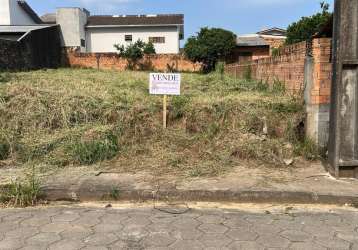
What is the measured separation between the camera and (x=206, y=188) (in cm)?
481

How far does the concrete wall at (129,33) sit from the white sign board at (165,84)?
98.8 ft

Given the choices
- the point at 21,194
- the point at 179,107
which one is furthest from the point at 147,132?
the point at 21,194

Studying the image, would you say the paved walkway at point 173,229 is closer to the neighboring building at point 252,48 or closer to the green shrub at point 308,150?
the green shrub at point 308,150

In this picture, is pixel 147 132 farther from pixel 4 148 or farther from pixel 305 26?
pixel 305 26

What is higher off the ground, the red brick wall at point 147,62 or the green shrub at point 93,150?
the red brick wall at point 147,62

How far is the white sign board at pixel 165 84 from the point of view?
6.65 metres

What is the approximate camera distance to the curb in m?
4.69

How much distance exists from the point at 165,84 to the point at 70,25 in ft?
96.9

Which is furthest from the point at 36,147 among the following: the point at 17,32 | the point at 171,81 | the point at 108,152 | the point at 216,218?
the point at 17,32

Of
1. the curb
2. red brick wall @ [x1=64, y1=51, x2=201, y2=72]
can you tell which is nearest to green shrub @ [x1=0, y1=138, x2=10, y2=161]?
the curb

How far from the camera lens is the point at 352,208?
4.55 m

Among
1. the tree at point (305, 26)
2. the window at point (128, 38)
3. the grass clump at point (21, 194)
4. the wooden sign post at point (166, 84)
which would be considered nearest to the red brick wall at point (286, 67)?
the wooden sign post at point (166, 84)

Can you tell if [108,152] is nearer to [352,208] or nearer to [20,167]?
[20,167]

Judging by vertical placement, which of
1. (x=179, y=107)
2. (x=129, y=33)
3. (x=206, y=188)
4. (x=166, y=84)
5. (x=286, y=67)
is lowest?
(x=206, y=188)
